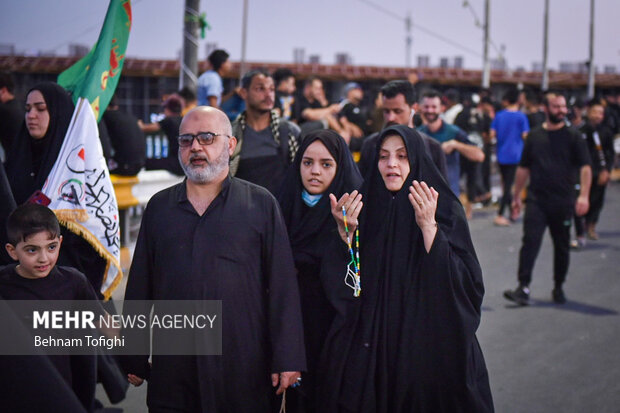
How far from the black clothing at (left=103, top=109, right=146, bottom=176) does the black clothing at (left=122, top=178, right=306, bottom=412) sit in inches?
175

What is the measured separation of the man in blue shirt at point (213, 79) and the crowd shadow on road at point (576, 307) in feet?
13.4

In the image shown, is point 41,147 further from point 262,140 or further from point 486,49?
point 486,49

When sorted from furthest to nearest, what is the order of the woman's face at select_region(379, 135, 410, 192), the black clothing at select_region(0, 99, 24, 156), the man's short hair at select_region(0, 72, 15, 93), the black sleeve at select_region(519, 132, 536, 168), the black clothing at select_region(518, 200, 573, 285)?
the black sleeve at select_region(519, 132, 536, 168), the black clothing at select_region(518, 200, 573, 285), the man's short hair at select_region(0, 72, 15, 93), the black clothing at select_region(0, 99, 24, 156), the woman's face at select_region(379, 135, 410, 192)

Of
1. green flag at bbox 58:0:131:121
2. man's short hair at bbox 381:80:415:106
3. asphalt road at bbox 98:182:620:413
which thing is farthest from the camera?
man's short hair at bbox 381:80:415:106

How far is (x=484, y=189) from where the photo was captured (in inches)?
626

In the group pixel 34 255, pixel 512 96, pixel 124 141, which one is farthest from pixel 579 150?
pixel 34 255

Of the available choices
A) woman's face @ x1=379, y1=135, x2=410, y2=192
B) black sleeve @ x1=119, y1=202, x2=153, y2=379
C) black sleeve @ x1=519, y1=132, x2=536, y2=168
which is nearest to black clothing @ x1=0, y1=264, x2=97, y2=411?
black sleeve @ x1=119, y1=202, x2=153, y2=379

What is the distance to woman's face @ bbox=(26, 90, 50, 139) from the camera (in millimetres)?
4875

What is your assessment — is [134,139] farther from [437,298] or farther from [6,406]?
[6,406]

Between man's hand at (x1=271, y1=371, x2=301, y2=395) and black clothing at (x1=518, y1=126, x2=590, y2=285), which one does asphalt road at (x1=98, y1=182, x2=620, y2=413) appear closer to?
black clothing at (x1=518, y1=126, x2=590, y2=285)

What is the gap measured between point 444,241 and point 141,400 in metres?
2.51

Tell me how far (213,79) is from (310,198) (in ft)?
17.6

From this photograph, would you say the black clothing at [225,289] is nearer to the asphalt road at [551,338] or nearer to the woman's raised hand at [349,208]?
the woman's raised hand at [349,208]

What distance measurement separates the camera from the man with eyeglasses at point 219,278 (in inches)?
144
